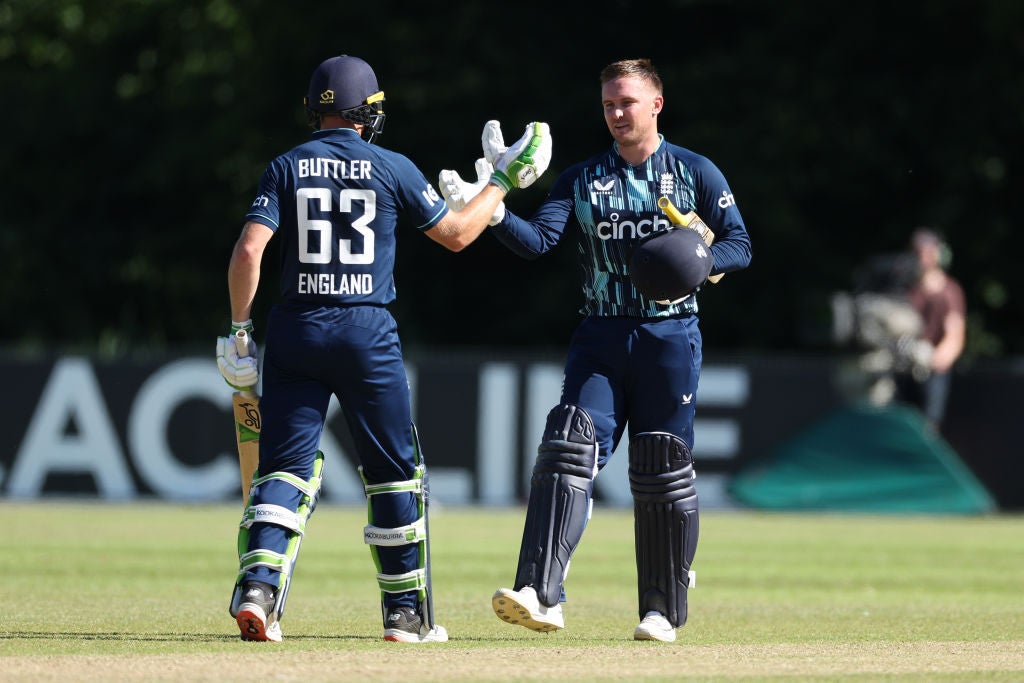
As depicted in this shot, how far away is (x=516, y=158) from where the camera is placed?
6.77 meters

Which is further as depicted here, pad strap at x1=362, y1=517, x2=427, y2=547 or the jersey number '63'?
pad strap at x1=362, y1=517, x2=427, y2=547

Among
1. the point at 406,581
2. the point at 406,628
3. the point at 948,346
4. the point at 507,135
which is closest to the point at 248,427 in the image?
the point at 406,581

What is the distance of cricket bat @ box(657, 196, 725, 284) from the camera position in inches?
261

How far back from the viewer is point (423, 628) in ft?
21.4

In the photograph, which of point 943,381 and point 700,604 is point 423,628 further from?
point 943,381

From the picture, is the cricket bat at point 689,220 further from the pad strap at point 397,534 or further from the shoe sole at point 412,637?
the shoe sole at point 412,637

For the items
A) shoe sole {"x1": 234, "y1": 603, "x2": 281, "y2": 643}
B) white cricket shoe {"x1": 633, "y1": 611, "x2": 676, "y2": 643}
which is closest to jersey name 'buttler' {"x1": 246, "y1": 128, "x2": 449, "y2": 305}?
shoe sole {"x1": 234, "y1": 603, "x2": 281, "y2": 643}

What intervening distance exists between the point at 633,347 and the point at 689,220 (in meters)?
0.53

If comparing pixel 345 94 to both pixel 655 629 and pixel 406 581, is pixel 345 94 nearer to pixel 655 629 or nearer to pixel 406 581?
pixel 406 581

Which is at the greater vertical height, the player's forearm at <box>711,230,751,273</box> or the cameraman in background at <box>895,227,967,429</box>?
the cameraman in background at <box>895,227,967,429</box>

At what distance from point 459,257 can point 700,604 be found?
16.3 metres

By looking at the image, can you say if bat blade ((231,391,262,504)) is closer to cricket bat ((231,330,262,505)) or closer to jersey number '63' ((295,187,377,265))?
cricket bat ((231,330,262,505))

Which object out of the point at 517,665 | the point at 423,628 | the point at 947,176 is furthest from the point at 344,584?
the point at 947,176

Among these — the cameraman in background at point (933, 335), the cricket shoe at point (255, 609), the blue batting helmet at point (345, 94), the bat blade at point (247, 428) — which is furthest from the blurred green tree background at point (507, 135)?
the cricket shoe at point (255, 609)
